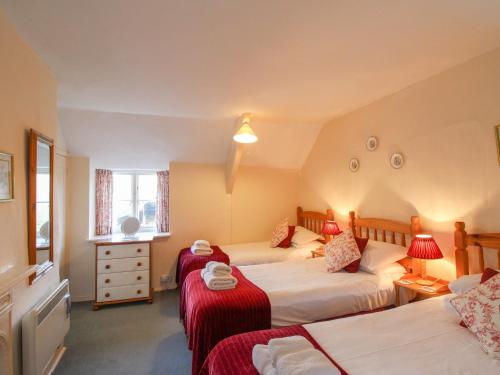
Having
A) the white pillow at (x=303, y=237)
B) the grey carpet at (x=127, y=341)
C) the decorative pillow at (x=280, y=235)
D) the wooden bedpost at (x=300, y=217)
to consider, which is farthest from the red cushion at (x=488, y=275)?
Answer: the wooden bedpost at (x=300, y=217)

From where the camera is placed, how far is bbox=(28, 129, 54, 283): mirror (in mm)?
1808

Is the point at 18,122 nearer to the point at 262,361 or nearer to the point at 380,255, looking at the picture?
the point at 262,361

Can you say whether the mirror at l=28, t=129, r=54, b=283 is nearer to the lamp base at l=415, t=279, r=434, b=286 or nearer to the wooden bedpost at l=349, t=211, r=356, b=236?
the lamp base at l=415, t=279, r=434, b=286

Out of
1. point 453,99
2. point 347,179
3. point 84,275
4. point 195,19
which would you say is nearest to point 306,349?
point 195,19

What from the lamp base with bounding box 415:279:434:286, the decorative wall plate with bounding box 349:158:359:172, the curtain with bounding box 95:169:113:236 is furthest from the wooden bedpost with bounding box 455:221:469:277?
the curtain with bounding box 95:169:113:236

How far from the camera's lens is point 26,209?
1782 mm

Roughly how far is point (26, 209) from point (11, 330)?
75cm

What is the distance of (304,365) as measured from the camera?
3.73 feet

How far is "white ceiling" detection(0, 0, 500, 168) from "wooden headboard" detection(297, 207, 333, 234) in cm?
155

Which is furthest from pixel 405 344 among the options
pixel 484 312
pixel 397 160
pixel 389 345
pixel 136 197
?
pixel 136 197

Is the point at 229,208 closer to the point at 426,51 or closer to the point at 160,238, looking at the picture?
the point at 160,238

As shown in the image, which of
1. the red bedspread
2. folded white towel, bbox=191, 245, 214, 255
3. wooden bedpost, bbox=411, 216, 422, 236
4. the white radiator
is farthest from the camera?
folded white towel, bbox=191, 245, 214, 255

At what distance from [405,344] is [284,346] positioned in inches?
29.2

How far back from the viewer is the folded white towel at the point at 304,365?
111cm
